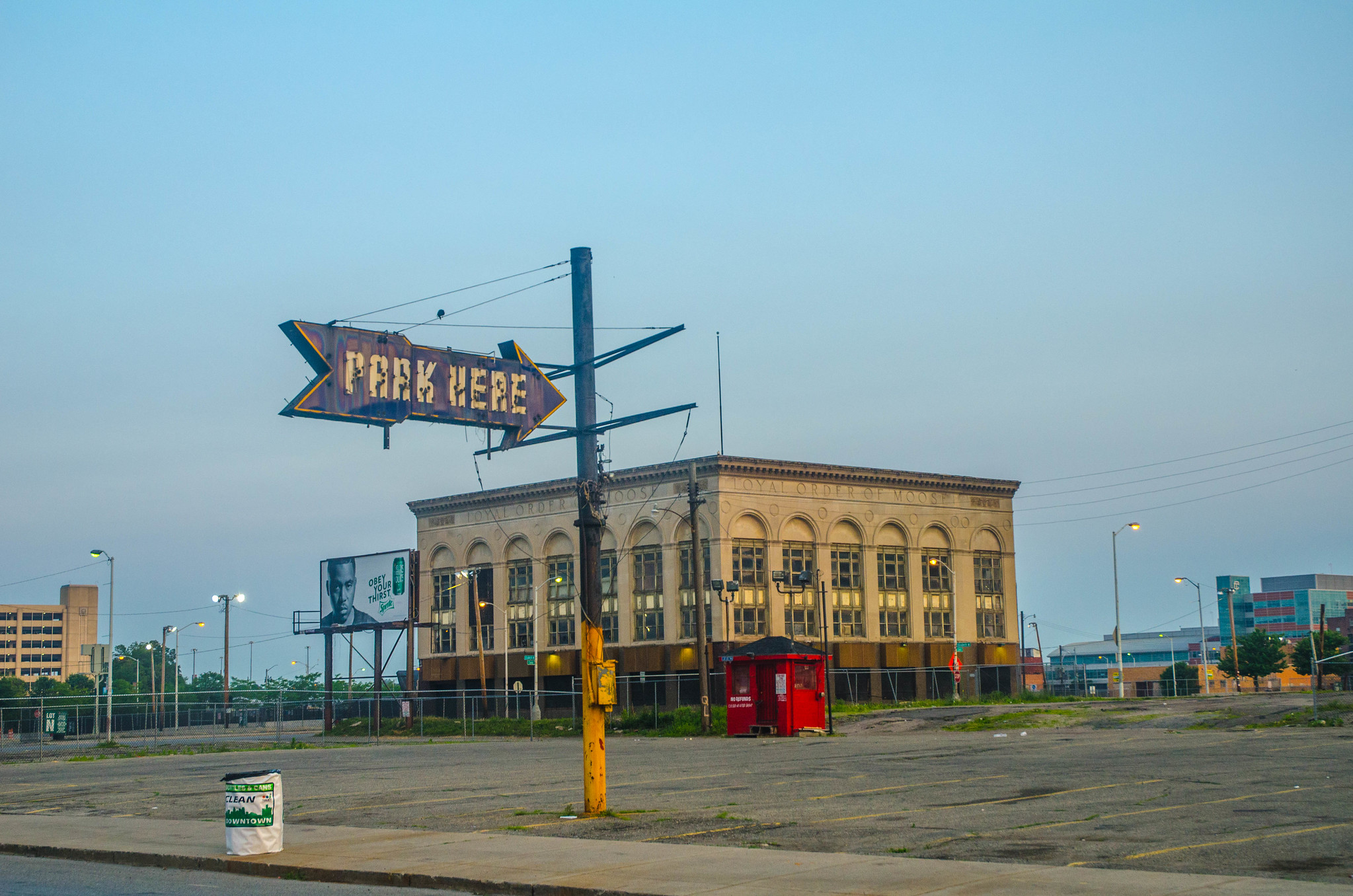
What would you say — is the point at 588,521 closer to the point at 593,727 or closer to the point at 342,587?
the point at 593,727

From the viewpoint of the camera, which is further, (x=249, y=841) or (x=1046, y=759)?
(x=1046, y=759)

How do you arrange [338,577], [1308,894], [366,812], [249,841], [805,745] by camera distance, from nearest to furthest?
1. [1308,894]
2. [249,841]
3. [366,812]
4. [805,745]
5. [338,577]

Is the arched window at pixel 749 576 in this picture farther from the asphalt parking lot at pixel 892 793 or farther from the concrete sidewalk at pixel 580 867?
the concrete sidewalk at pixel 580 867

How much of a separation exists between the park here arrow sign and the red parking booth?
2425 centimetres

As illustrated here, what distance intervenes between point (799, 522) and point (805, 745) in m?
41.9

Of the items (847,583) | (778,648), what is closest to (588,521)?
(778,648)

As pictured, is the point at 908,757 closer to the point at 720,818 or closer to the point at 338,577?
the point at 720,818

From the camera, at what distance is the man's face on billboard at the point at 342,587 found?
75.6m

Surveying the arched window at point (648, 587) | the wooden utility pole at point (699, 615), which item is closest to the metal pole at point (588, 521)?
the wooden utility pole at point (699, 615)

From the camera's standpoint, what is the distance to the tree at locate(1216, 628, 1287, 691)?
104 metres

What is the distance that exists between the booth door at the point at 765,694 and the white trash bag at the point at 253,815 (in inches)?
1131

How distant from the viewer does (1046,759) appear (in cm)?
2580

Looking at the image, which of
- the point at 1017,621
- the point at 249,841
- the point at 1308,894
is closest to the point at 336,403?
the point at 249,841

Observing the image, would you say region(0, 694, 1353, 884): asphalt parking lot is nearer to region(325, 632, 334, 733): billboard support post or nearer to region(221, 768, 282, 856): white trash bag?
region(221, 768, 282, 856): white trash bag
